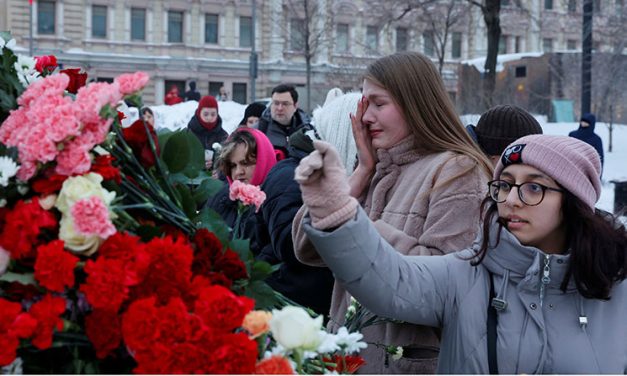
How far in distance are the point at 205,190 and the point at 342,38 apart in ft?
134

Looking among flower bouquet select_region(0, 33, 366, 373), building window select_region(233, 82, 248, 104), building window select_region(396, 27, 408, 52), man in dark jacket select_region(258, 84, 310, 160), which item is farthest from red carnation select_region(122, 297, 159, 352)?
building window select_region(396, 27, 408, 52)

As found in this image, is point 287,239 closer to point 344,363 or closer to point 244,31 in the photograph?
point 344,363

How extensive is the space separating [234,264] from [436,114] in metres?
1.42

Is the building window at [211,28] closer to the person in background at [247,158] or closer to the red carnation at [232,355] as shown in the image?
the person in background at [247,158]

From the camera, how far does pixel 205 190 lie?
88.5 inches

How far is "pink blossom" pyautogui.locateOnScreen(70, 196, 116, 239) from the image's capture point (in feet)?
5.76

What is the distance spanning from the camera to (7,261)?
1801 mm

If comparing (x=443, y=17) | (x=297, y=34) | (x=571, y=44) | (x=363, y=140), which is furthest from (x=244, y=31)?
(x=363, y=140)

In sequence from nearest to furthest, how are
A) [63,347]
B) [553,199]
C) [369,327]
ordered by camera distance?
1. [63,347]
2. [553,199]
3. [369,327]

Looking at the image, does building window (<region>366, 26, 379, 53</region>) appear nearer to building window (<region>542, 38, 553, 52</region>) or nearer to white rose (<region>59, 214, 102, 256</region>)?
building window (<region>542, 38, 553, 52</region>)

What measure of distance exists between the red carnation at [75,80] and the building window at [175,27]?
125 ft

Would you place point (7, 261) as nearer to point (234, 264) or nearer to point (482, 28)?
point (234, 264)

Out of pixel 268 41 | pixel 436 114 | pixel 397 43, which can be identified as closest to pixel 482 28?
pixel 397 43

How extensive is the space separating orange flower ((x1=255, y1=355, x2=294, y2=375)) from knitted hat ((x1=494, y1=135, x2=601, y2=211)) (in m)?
1.07
